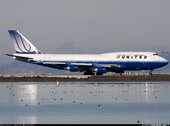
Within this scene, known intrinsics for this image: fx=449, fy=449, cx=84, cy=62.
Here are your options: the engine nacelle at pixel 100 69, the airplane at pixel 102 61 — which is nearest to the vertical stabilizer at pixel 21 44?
the airplane at pixel 102 61

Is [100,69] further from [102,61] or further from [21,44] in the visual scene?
[21,44]

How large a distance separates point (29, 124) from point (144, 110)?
346 inches

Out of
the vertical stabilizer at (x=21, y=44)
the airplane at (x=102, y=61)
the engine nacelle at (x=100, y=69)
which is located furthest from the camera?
the vertical stabilizer at (x=21, y=44)

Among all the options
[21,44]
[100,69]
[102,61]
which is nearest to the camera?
[100,69]

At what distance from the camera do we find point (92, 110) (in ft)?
89.9

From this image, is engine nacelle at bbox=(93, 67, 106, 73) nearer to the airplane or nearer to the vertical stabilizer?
the airplane

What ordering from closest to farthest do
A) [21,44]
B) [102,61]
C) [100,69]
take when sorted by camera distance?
[100,69]
[102,61]
[21,44]

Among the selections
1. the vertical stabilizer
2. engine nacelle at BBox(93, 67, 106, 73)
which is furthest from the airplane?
the vertical stabilizer

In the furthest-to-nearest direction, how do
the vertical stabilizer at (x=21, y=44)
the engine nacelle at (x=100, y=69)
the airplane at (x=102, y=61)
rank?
1. the vertical stabilizer at (x=21, y=44)
2. the airplane at (x=102, y=61)
3. the engine nacelle at (x=100, y=69)

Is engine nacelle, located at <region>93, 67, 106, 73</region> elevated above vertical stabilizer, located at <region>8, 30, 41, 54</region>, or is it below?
below

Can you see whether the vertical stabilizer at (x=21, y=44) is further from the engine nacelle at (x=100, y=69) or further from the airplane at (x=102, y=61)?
the engine nacelle at (x=100, y=69)

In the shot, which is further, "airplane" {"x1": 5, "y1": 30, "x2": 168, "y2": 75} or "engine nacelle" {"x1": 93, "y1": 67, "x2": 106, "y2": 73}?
"airplane" {"x1": 5, "y1": 30, "x2": 168, "y2": 75}

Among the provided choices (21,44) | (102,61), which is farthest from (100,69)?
(21,44)

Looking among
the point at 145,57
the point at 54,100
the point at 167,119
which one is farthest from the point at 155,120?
the point at 145,57
